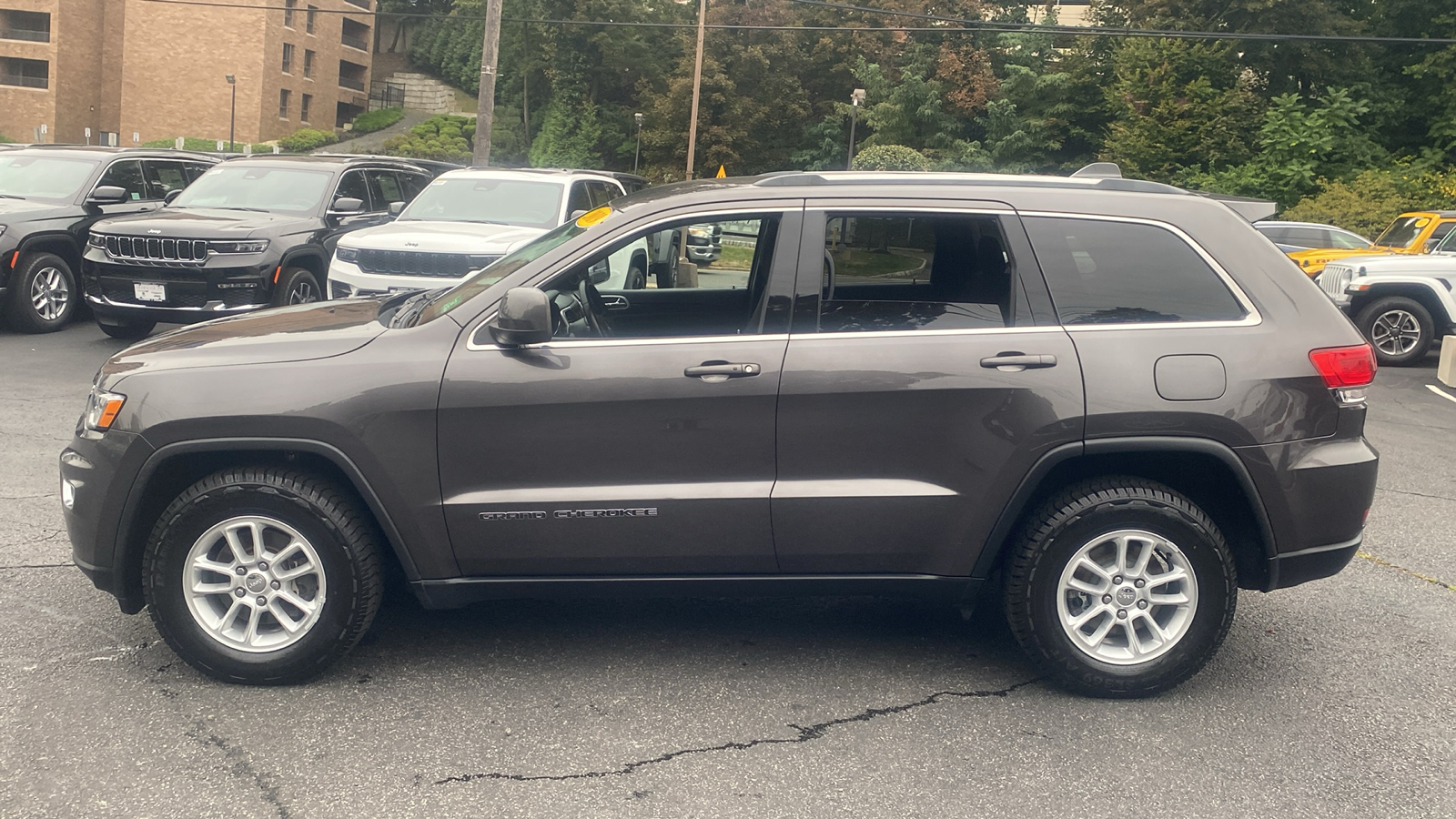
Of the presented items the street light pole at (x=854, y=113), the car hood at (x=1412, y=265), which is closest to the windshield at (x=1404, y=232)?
the car hood at (x=1412, y=265)

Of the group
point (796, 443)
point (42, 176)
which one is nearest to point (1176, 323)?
point (796, 443)

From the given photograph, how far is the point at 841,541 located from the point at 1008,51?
57.7m

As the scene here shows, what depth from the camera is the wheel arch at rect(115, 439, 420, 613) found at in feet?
13.1

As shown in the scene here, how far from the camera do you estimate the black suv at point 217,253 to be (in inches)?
433

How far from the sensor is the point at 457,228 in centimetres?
1101

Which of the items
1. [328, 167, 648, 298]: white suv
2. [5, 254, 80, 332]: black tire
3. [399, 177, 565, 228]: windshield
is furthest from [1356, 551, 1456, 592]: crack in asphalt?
[5, 254, 80, 332]: black tire

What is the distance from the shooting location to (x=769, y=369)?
13.3 ft

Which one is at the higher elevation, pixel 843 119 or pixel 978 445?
pixel 843 119

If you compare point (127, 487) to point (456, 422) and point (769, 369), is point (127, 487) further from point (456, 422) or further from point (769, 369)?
point (769, 369)

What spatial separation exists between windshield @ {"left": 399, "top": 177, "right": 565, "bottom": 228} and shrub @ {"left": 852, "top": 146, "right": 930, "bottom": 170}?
33.5 metres

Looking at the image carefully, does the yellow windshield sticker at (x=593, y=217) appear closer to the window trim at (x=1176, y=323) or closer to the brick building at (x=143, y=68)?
the window trim at (x=1176, y=323)

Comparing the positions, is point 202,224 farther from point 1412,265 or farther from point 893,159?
point 893,159

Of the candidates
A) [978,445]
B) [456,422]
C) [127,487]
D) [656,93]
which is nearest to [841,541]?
[978,445]

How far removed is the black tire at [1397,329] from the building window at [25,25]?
67.3m
